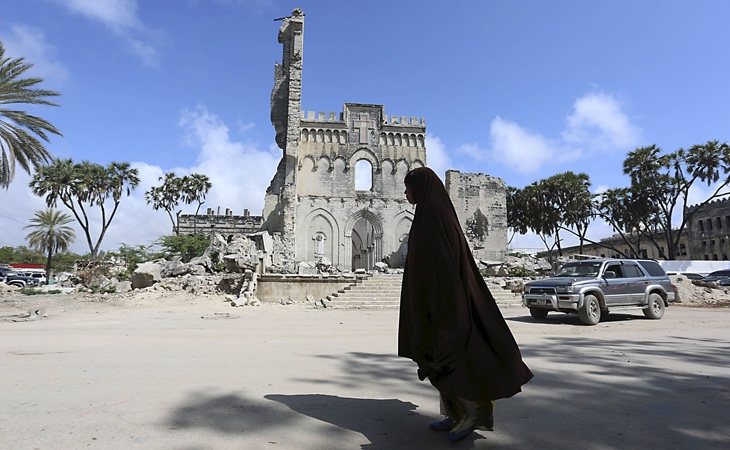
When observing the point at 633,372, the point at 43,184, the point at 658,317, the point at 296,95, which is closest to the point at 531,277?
the point at 658,317

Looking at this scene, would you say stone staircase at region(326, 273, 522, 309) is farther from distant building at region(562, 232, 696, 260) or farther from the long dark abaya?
distant building at region(562, 232, 696, 260)

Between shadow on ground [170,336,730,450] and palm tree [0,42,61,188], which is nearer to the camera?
shadow on ground [170,336,730,450]

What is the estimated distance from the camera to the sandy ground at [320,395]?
2580 millimetres

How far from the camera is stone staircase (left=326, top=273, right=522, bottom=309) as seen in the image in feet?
52.0

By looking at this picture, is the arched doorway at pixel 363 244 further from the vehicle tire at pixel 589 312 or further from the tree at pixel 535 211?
the vehicle tire at pixel 589 312

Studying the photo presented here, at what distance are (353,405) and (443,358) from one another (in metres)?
1.19

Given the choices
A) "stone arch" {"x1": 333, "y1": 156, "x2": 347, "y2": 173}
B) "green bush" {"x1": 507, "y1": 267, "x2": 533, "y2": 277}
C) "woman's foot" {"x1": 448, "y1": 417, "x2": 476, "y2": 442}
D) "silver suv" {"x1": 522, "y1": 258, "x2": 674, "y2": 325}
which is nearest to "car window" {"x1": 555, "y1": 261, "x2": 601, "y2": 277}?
"silver suv" {"x1": 522, "y1": 258, "x2": 674, "y2": 325}

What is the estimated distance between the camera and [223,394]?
355 cm

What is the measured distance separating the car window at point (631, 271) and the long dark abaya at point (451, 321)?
1000 cm

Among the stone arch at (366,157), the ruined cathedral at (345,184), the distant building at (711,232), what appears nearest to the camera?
the ruined cathedral at (345,184)

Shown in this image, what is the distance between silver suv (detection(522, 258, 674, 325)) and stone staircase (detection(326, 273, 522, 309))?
5677mm

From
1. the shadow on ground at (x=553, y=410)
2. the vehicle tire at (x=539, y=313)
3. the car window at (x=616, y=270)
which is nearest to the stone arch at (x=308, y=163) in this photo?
the vehicle tire at (x=539, y=313)

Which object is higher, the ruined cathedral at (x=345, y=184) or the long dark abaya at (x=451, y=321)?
the ruined cathedral at (x=345, y=184)

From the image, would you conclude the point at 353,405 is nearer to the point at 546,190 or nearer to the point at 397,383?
the point at 397,383
